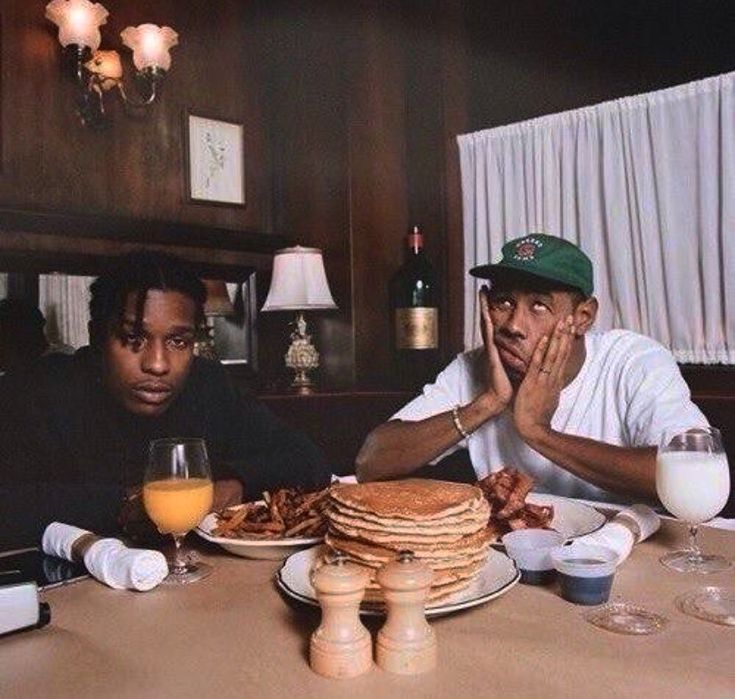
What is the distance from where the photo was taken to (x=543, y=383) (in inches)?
79.0

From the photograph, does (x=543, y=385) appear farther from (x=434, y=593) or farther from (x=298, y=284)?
(x=298, y=284)

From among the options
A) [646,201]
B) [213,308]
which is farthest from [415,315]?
[646,201]

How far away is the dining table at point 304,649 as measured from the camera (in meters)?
0.79

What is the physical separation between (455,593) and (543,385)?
3.54 feet

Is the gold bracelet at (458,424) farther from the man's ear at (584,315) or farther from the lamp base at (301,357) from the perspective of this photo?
the lamp base at (301,357)

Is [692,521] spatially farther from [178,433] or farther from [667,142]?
[667,142]

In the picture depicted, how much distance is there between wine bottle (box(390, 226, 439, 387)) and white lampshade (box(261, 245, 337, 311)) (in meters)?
0.44

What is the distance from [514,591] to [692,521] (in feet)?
1.36

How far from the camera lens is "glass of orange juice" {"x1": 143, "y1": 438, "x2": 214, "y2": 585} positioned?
1227 mm

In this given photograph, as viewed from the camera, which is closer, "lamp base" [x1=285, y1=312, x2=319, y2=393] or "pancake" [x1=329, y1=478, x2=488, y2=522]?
"pancake" [x1=329, y1=478, x2=488, y2=522]

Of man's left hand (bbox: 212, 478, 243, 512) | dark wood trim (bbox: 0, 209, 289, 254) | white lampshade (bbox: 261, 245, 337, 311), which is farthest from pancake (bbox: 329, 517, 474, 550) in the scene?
white lampshade (bbox: 261, 245, 337, 311)

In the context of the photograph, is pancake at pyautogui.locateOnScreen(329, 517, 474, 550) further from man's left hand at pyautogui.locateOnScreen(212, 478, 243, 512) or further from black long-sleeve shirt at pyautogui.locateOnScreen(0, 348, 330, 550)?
black long-sleeve shirt at pyautogui.locateOnScreen(0, 348, 330, 550)

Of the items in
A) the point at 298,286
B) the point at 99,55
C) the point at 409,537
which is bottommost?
the point at 409,537

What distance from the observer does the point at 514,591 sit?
1092mm
